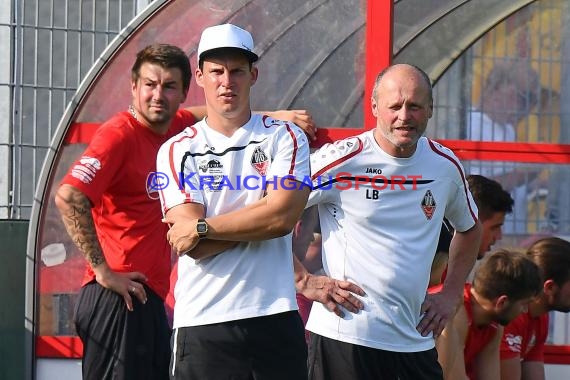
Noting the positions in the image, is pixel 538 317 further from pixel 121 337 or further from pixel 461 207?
pixel 121 337

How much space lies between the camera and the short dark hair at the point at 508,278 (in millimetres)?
4828

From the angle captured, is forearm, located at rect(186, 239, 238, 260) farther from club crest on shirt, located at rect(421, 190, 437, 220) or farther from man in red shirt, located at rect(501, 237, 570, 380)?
man in red shirt, located at rect(501, 237, 570, 380)

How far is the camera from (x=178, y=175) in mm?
3881

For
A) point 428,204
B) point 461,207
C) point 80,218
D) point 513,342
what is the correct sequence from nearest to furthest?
point 428,204 < point 461,207 < point 80,218 < point 513,342

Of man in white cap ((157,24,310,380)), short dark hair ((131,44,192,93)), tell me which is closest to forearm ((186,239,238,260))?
man in white cap ((157,24,310,380))

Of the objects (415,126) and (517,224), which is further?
(517,224)

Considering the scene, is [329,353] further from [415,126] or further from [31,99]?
[31,99]

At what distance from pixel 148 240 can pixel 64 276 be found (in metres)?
1.13

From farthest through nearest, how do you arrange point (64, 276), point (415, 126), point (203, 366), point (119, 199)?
point (64, 276), point (119, 199), point (415, 126), point (203, 366)

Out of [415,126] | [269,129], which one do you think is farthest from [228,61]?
[415,126]

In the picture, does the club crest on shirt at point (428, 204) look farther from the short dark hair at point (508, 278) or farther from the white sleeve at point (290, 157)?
the short dark hair at point (508, 278)

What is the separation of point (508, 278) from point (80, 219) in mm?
1818

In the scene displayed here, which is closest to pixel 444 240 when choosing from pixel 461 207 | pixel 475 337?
pixel 475 337

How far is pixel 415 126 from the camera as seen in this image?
4148 millimetres
